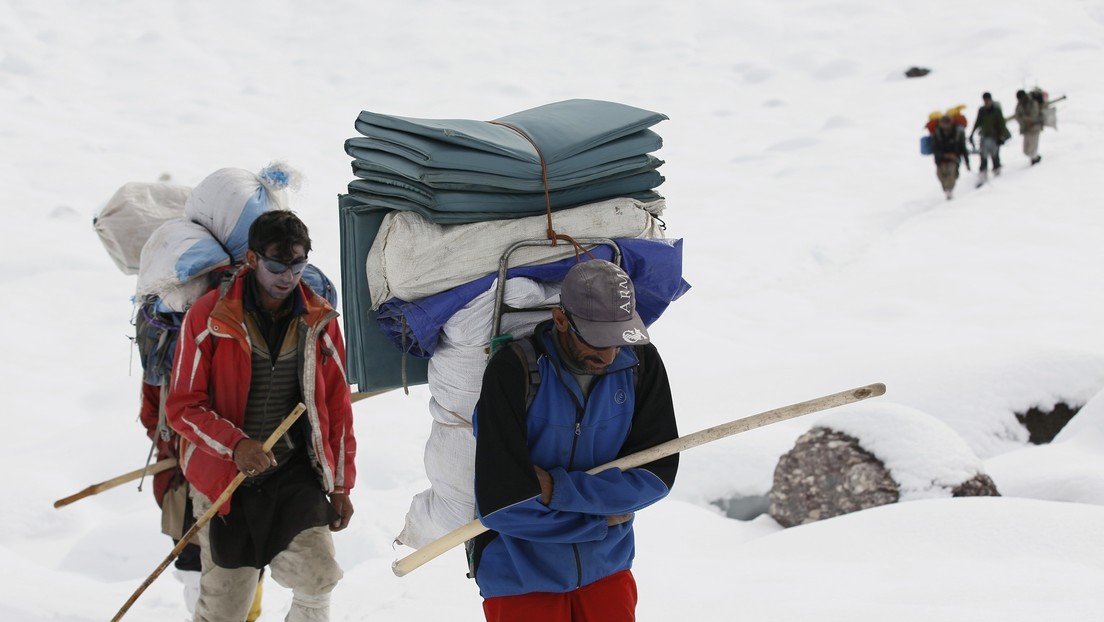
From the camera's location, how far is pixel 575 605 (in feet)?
8.74

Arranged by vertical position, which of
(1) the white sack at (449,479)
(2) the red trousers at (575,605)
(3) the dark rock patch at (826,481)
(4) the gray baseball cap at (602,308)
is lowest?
(3) the dark rock patch at (826,481)

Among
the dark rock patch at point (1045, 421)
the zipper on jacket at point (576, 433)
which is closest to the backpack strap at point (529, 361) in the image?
the zipper on jacket at point (576, 433)

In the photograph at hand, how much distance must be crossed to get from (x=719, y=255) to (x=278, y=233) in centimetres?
1007

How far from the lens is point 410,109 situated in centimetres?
2022

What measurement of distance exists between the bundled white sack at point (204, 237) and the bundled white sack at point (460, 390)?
1.27 meters

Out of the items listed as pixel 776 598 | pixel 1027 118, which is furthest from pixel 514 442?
pixel 1027 118

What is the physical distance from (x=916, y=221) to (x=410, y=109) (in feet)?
33.6

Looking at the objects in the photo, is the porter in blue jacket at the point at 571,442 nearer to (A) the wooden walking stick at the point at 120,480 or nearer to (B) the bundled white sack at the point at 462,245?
(B) the bundled white sack at the point at 462,245

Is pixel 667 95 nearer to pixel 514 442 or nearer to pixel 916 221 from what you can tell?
pixel 916 221

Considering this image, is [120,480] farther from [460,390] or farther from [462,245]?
[462,245]

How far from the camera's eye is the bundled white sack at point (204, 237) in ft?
12.0

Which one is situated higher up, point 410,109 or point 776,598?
point 410,109

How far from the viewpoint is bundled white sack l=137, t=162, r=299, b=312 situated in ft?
12.0

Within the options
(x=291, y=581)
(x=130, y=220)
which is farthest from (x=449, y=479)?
(x=130, y=220)
